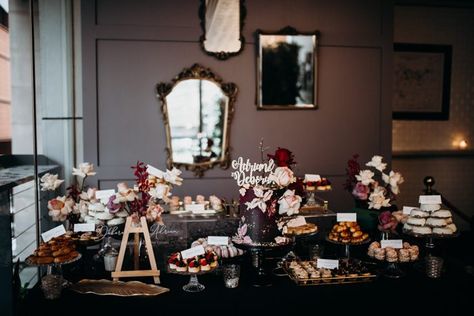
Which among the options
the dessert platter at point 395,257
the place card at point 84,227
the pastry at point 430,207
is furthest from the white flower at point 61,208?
the pastry at point 430,207

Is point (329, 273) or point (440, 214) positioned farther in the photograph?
point (440, 214)

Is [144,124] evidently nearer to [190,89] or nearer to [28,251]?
[190,89]

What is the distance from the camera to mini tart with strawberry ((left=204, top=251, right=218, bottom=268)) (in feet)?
8.16

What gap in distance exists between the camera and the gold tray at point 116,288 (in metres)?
2.37

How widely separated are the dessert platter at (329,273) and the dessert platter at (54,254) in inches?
49.2

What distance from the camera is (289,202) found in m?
2.51

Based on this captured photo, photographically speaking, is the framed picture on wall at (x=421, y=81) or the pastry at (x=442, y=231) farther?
the framed picture on wall at (x=421, y=81)

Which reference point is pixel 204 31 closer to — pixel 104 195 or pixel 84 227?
pixel 104 195

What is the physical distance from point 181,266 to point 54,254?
0.70 metres

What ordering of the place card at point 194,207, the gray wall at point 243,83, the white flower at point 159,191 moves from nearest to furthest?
the white flower at point 159,191, the place card at point 194,207, the gray wall at point 243,83

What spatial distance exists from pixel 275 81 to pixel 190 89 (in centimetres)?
95

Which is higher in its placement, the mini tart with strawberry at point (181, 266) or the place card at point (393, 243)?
the place card at point (393, 243)

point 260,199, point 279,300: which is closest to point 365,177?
point 260,199

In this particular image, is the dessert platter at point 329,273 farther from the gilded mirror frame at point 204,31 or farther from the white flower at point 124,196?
the gilded mirror frame at point 204,31
